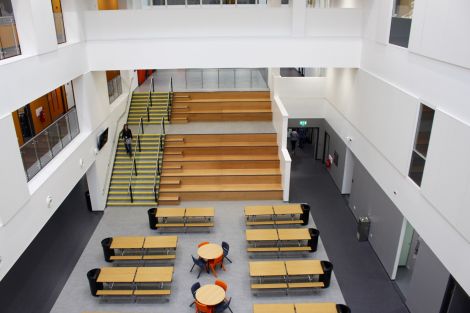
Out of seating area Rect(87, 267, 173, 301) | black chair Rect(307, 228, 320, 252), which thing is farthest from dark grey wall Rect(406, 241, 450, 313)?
seating area Rect(87, 267, 173, 301)

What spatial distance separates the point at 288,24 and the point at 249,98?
590cm

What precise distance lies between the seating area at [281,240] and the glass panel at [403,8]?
608cm

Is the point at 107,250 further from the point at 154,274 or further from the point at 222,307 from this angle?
the point at 222,307

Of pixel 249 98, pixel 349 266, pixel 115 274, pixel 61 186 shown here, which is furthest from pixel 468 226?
pixel 249 98

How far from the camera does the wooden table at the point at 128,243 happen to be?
10.5 meters

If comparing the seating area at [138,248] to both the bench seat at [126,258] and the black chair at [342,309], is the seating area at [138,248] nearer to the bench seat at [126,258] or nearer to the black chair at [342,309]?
the bench seat at [126,258]

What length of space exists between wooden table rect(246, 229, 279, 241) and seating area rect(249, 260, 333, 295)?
1.00 metres

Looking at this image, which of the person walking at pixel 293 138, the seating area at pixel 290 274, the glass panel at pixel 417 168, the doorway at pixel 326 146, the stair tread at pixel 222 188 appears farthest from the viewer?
the person walking at pixel 293 138

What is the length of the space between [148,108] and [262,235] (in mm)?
8517

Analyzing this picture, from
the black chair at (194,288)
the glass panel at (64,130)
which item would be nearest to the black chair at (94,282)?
the black chair at (194,288)

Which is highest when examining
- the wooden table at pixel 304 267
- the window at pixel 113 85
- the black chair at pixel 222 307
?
the window at pixel 113 85

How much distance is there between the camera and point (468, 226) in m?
6.21

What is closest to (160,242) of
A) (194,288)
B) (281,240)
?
(194,288)

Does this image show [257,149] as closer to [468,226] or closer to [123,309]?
[123,309]
